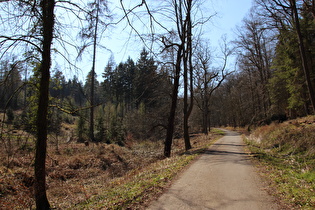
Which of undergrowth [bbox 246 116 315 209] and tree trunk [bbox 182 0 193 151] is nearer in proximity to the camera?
undergrowth [bbox 246 116 315 209]

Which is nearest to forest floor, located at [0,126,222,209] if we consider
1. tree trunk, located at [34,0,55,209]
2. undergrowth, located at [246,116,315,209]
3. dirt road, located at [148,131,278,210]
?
tree trunk, located at [34,0,55,209]

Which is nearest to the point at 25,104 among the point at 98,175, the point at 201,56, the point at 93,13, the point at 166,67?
the point at 93,13

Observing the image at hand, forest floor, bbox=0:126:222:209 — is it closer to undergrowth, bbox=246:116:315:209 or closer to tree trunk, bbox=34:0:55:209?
tree trunk, bbox=34:0:55:209

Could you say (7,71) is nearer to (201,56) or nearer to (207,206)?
(207,206)

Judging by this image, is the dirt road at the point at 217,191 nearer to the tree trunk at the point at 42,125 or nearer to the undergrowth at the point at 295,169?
the undergrowth at the point at 295,169

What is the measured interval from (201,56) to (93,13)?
2459 centimetres

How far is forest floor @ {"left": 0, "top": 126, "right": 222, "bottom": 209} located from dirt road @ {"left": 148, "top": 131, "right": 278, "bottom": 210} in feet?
1.69

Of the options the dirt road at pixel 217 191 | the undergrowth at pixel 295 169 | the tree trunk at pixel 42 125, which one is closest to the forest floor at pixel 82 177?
the tree trunk at pixel 42 125

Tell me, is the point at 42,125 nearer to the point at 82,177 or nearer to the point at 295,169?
the point at 82,177

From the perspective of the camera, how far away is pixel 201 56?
27984 mm

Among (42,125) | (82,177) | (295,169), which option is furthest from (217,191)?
(82,177)

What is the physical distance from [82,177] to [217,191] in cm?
875

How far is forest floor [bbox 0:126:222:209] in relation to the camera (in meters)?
5.36

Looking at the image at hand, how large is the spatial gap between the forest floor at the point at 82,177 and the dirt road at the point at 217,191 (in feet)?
1.69
